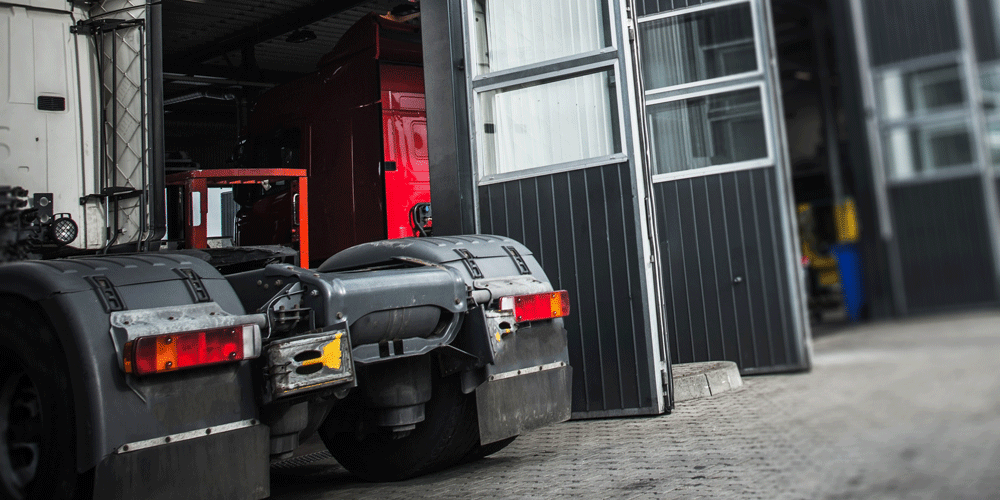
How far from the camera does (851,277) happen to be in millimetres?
595

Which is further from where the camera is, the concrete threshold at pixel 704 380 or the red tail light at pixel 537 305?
the concrete threshold at pixel 704 380

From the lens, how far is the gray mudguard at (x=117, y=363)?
107 inches

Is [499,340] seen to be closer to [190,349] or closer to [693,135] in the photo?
[190,349]

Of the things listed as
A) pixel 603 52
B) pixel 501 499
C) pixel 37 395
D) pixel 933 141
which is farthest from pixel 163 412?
pixel 603 52

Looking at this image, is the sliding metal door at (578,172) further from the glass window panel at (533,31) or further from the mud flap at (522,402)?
the mud flap at (522,402)

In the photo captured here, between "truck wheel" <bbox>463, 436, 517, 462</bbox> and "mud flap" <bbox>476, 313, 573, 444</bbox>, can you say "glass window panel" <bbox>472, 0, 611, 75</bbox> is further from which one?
"truck wheel" <bbox>463, 436, 517, 462</bbox>

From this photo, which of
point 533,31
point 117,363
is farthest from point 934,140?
point 533,31

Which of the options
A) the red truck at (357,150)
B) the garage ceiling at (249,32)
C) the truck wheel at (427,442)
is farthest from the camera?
the garage ceiling at (249,32)

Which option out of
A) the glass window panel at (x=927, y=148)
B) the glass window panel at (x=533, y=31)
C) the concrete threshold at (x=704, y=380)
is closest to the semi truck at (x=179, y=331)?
the glass window panel at (x=533, y=31)

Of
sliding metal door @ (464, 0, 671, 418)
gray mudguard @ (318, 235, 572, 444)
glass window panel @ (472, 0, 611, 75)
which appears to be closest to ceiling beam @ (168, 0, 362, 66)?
glass window panel @ (472, 0, 611, 75)

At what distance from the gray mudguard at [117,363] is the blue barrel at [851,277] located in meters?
2.61

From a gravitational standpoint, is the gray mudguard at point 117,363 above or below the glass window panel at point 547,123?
below

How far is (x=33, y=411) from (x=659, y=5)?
21.0ft

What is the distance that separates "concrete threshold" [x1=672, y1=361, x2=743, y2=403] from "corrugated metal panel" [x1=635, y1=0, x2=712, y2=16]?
→ 3.23m
